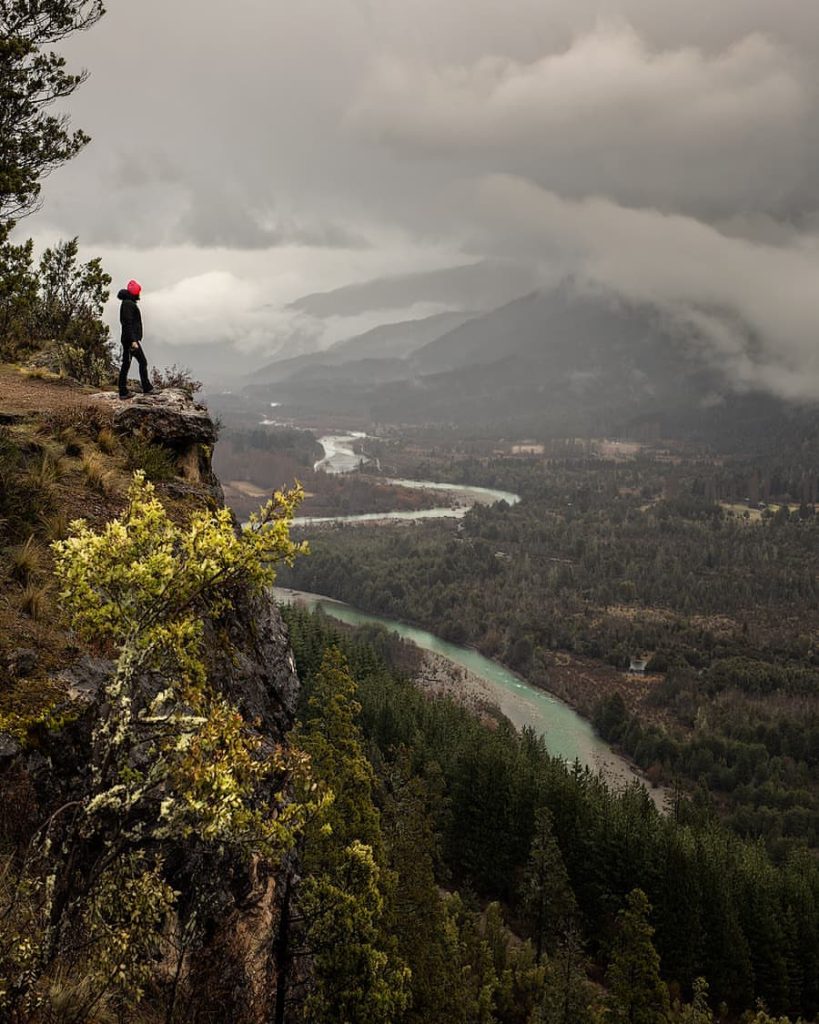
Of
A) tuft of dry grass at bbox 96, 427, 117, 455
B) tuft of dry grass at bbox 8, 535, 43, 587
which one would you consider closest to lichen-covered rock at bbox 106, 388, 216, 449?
tuft of dry grass at bbox 96, 427, 117, 455

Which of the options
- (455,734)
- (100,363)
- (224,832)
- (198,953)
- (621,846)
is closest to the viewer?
(224,832)

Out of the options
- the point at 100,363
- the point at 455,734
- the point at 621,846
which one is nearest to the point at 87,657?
the point at 100,363

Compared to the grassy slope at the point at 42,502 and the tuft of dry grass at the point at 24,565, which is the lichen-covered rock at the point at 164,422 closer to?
the grassy slope at the point at 42,502

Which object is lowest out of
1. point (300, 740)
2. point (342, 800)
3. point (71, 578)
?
point (342, 800)

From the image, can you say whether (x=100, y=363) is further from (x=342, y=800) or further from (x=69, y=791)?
(x=69, y=791)

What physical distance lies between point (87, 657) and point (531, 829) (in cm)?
5182

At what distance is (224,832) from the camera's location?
17.6ft

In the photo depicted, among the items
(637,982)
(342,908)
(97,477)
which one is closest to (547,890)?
(637,982)

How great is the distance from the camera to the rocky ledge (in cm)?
1684

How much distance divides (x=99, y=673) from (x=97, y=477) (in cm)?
667

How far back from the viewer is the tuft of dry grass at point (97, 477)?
13.3 metres

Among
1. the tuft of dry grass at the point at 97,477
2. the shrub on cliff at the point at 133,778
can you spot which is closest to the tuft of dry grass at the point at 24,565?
the tuft of dry grass at the point at 97,477

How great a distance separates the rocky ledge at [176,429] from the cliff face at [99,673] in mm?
34

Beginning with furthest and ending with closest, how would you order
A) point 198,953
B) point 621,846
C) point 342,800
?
point 621,846, point 342,800, point 198,953
